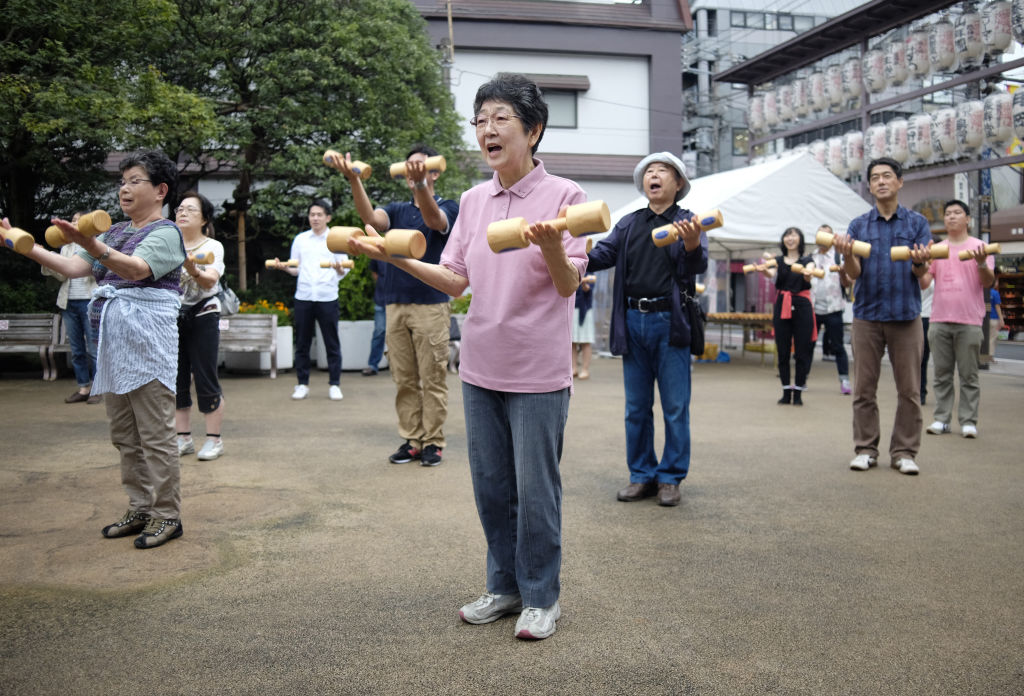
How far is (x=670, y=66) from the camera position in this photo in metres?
23.9

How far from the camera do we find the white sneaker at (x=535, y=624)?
2.94m

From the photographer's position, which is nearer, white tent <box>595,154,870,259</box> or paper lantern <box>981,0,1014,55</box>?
white tent <box>595,154,870,259</box>

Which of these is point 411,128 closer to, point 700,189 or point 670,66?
point 700,189

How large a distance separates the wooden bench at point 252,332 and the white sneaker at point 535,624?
898cm

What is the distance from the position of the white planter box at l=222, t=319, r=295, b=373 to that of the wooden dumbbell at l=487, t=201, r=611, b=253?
990cm

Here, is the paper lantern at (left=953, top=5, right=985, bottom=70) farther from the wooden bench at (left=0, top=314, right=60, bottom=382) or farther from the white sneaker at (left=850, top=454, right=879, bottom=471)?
the wooden bench at (left=0, top=314, right=60, bottom=382)

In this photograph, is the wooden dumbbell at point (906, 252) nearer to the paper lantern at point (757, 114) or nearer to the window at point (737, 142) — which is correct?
the paper lantern at point (757, 114)

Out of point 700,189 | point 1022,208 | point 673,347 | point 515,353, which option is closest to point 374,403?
point 673,347

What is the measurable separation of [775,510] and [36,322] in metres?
9.87

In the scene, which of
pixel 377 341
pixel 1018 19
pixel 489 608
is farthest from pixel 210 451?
pixel 1018 19

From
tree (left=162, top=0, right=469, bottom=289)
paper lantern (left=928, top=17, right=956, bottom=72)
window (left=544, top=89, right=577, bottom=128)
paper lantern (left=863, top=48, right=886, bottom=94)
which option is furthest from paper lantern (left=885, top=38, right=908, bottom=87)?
tree (left=162, top=0, right=469, bottom=289)

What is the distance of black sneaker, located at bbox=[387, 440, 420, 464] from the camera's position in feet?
19.6

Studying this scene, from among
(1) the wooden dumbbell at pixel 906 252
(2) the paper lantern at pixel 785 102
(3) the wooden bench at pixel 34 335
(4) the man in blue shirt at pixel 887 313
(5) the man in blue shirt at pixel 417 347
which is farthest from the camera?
(2) the paper lantern at pixel 785 102

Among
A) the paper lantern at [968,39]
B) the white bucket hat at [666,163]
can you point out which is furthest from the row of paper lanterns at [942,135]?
the white bucket hat at [666,163]
